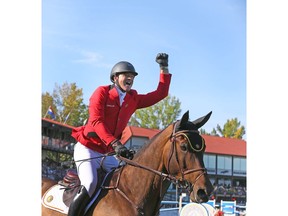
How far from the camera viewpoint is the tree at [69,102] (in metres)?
19.0

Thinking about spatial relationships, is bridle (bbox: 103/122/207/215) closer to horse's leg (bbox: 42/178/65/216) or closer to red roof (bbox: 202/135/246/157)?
horse's leg (bbox: 42/178/65/216)

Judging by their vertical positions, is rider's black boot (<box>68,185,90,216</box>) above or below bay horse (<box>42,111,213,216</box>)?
below

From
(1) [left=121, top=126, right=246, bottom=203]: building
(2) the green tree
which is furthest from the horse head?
(2) the green tree

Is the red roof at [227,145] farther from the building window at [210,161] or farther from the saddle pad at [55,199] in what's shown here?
the saddle pad at [55,199]

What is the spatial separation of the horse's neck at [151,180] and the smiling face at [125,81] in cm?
46

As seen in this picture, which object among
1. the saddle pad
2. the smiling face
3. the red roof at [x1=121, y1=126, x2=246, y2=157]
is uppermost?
the smiling face

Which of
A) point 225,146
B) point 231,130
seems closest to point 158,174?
point 225,146

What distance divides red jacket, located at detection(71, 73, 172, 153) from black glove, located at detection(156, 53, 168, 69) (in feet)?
0.27

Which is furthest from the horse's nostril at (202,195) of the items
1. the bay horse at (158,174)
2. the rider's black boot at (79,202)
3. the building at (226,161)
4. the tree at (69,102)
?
the building at (226,161)

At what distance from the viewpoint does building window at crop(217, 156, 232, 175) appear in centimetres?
3666

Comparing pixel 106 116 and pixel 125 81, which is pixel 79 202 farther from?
A: pixel 125 81
